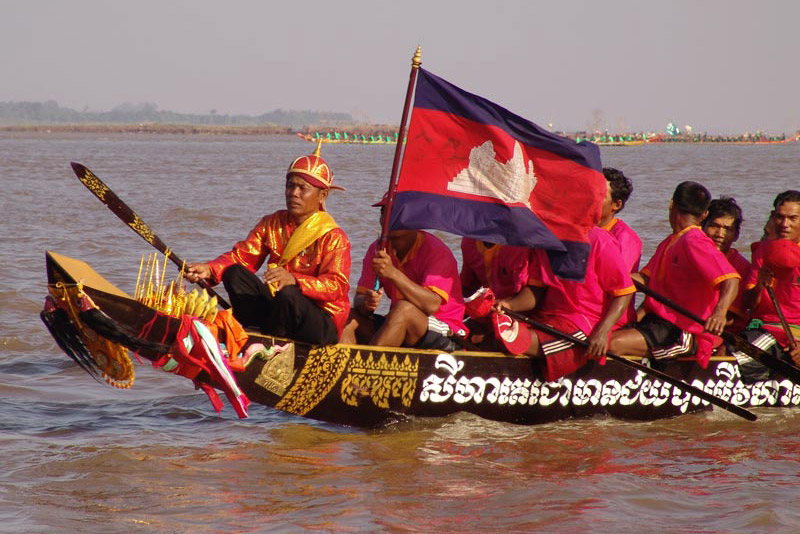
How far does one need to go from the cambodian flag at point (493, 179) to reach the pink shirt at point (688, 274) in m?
0.78

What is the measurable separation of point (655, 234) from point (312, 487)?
531 inches

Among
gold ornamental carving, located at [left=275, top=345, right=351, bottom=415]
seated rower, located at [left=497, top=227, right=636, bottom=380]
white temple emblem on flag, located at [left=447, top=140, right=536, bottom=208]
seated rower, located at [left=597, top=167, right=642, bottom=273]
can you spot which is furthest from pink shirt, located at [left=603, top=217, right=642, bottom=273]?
gold ornamental carving, located at [left=275, top=345, right=351, bottom=415]

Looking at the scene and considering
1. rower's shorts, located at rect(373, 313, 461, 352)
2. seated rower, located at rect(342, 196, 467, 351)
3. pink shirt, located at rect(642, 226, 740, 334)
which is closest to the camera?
seated rower, located at rect(342, 196, 467, 351)

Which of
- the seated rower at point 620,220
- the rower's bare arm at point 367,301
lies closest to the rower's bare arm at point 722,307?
the seated rower at point 620,220

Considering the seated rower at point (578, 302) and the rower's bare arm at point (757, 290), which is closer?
the seated rower at point (578, 302)

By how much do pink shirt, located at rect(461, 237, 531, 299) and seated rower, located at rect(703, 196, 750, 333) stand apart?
1509mm

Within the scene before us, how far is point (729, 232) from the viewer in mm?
7590

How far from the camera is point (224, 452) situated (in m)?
6.61

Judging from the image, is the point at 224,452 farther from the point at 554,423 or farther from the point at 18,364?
the point at 18,364

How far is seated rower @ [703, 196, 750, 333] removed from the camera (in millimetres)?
7578

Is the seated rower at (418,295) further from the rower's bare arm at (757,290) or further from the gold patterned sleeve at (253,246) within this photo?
the rower's bare arm at (757,290)

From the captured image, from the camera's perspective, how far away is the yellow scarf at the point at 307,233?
6.56 m

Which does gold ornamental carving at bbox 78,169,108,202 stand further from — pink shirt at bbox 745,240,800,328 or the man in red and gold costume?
pink shirt at bbox 745,240,800,328

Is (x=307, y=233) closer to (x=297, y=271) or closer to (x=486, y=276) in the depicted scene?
(x=297, y=271)
